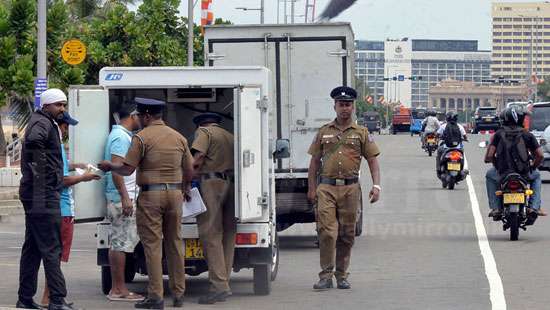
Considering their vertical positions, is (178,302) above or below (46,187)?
below

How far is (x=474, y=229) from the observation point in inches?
821

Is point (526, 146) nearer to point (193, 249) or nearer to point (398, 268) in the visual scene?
point (398, 268)

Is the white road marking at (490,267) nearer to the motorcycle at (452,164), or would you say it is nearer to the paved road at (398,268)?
the paved road at (398,268)

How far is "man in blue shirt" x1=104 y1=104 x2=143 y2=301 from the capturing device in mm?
12500

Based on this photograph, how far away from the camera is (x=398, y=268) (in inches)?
613

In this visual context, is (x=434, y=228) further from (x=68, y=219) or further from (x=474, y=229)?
(x=68, y=219)

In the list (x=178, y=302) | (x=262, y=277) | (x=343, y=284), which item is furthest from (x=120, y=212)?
(x=343, y=284)

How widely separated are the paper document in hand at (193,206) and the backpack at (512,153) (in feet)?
22.8

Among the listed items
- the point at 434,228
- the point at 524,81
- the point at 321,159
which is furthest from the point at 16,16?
the point at 524,81

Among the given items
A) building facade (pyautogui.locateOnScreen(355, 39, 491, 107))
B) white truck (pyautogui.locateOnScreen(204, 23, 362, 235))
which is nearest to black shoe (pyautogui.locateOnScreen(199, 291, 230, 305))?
white truck (pyautogui.locateOnScreen(204, 23, 362, 235))

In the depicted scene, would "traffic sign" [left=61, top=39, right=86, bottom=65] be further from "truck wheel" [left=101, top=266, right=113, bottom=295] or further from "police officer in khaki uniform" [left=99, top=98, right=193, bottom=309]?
"police officer in khaki uniform" [left=99, top=98, right=193, bottom=309]

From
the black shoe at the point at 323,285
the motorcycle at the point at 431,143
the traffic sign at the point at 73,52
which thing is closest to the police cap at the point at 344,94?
the black shoe at the point at 323,285

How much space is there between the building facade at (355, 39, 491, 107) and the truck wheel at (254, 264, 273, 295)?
113743 millimetres

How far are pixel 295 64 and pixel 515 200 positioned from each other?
3477 millimetres
